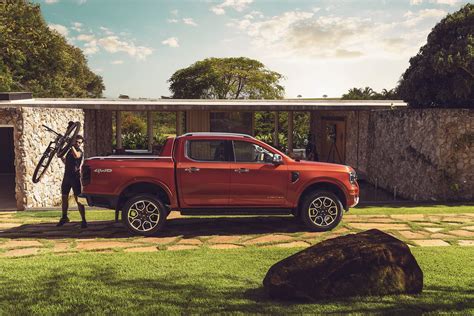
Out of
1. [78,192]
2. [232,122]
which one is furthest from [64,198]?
[232,122]

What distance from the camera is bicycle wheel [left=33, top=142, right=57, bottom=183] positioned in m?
11.0

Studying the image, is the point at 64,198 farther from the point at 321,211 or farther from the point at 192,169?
the point at 321,211

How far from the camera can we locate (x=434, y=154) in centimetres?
1227

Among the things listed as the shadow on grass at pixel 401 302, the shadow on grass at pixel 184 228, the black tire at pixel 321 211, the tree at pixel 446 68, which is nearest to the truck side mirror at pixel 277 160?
the black tire at pixel 321 211

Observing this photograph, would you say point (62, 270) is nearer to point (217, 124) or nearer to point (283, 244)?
point (283, 244)

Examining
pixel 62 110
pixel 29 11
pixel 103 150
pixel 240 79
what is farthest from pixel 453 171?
pixel 240 79

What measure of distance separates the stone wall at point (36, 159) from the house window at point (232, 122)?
791 centimetres

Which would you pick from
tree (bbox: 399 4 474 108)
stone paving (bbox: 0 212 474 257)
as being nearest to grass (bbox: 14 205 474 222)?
stone paving (bbox: 0 212 474 257)

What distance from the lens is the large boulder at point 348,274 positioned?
4.64 meters

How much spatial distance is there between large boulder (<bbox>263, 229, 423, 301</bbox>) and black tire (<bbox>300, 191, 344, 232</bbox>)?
3.21m

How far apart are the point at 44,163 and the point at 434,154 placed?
444 inches

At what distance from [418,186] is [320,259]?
370 inches

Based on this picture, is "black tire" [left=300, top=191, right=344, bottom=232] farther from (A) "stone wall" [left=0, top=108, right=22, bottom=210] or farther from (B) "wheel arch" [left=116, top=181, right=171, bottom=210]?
(A) "stone wall" [left=0, top=108, right=22, bottom=210]

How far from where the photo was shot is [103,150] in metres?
18.1
